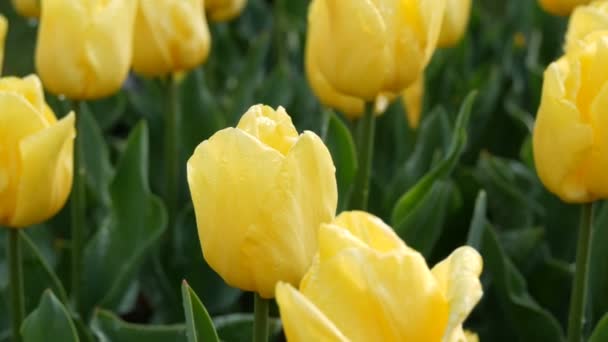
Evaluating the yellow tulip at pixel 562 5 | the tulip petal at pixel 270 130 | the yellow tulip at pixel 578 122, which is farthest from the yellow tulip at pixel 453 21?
the tulip petal at pixel 270 130

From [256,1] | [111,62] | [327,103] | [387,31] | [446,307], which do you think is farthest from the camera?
[256,1]

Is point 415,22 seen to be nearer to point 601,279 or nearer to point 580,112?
point 580,112

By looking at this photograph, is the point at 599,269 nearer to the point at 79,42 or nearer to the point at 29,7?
the point at 79,42

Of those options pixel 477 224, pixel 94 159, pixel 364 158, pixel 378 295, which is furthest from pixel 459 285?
pixel 94 159

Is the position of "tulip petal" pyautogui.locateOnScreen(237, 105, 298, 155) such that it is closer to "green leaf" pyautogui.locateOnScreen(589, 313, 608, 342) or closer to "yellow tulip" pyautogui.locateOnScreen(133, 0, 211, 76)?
"green leaf" pyautogui.locateOnScreen(589, 313, 608, 342)

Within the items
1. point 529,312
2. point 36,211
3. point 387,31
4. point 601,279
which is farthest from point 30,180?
point 601,279

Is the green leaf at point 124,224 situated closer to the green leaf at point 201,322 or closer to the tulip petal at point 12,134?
the tulip petal at point 12,134
